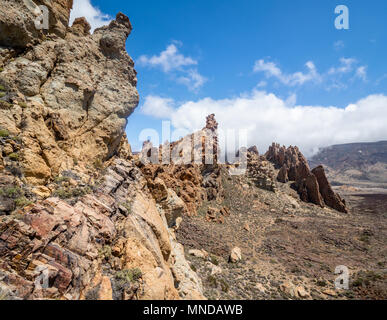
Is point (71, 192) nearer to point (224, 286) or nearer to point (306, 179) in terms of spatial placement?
point (224, 286)

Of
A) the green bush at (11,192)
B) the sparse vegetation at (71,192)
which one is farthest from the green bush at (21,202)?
the sparse vegetation at (71,192)

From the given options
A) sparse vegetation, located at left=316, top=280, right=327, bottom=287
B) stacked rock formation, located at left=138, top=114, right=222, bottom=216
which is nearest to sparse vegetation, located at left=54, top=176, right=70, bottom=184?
stacked rock formation, located at left=138, top=114, right=222, bottom=216

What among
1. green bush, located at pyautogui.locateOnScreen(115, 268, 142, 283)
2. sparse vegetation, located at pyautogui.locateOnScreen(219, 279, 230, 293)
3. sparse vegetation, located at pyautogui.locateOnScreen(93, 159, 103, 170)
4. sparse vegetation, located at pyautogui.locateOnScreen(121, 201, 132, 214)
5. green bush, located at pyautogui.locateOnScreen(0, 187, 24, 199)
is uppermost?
sparse vegetation, located at pyautogui.locateOnScreen(93, 159, 103, 170)

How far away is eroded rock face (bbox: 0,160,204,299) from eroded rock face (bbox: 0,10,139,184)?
2.06m

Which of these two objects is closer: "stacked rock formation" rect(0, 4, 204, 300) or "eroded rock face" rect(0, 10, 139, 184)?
"stacked rock formation" rect(0, 4, 204, 300)

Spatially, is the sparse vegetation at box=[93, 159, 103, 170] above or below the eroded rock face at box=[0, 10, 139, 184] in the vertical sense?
below

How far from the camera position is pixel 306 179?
65.8 metres

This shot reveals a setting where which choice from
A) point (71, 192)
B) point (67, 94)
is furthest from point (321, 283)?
point (67, 94)

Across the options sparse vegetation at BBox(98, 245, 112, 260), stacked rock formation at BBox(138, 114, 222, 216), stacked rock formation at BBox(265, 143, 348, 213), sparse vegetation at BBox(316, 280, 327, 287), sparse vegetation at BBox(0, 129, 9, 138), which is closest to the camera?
sparse vegetation at BBox(98, 245, 112, 260)

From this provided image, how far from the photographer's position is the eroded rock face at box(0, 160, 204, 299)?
13.4 ft

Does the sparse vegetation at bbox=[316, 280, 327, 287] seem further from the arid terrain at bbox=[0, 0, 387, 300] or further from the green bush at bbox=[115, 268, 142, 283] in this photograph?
the green bush at bbox=[115, 268, 142, 283]

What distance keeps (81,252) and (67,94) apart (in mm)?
7582
